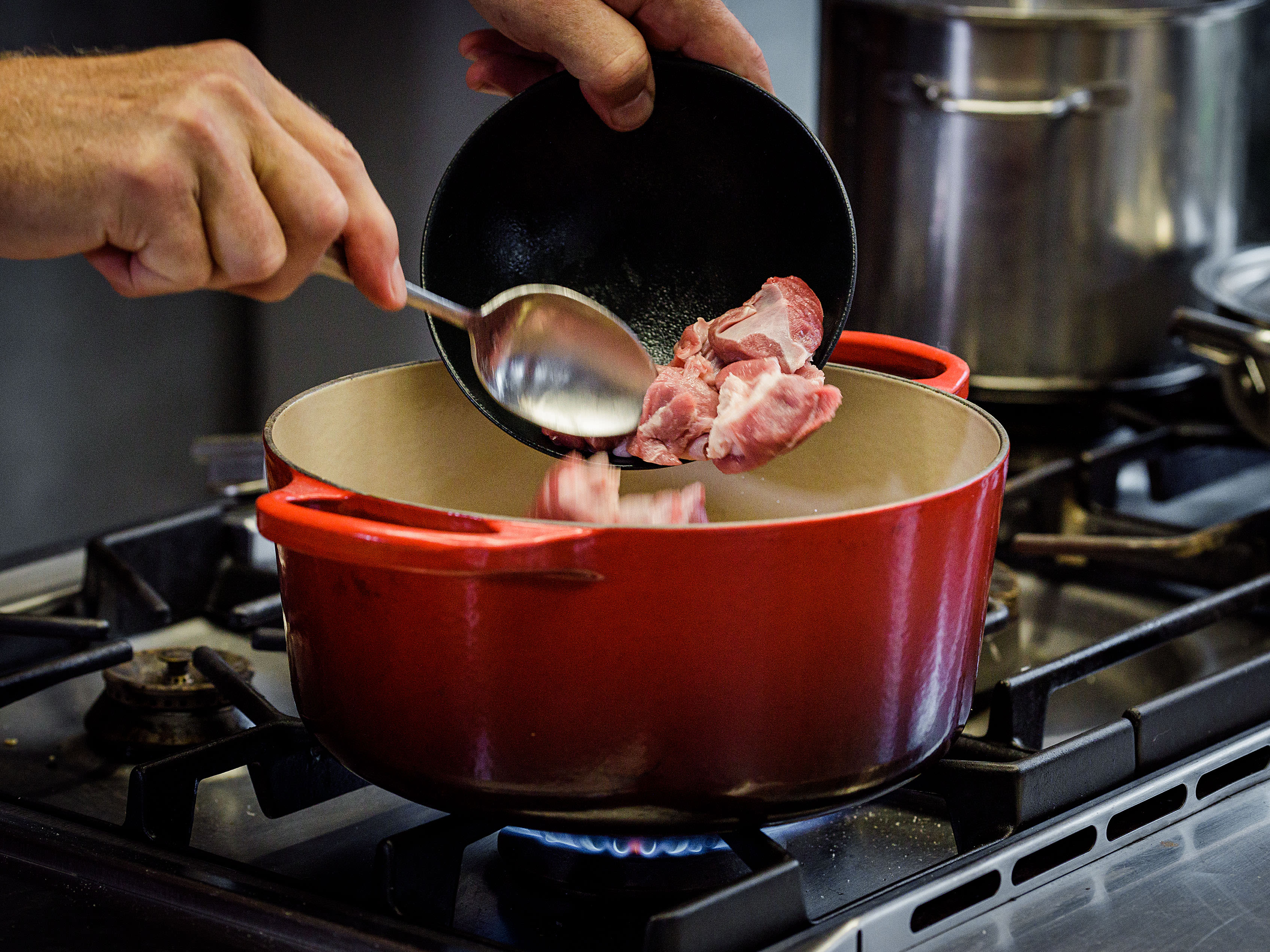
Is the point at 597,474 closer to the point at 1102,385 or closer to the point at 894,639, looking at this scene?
the point at 894,639

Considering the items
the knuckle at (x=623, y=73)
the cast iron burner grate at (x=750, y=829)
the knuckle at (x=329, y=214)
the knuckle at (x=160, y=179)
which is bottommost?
the cast iron burner grate at (x=750, y=829)

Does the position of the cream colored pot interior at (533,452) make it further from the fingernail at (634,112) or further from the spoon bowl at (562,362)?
the fingernail at (634,112)

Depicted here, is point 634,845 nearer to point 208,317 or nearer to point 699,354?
point 699,354

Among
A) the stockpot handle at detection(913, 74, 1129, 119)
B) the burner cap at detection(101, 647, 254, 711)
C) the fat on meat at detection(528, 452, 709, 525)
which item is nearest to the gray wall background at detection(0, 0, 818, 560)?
the stockpot handle at detection(913, 74, 1129, 119)

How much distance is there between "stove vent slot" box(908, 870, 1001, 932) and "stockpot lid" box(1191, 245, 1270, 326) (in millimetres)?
562

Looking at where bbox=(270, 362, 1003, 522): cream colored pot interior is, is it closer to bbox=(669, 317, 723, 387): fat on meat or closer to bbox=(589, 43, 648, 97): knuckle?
bbox=(669, 317, 723, 387): fat on meat

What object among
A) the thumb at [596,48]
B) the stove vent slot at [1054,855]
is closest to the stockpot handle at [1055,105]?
the thumb at [596,48]

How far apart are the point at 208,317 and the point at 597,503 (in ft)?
4.18

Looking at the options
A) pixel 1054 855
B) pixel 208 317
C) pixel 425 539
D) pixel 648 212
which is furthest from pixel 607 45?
pixel 208 317

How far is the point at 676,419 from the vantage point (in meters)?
0.76

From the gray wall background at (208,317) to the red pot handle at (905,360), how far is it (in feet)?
3.20

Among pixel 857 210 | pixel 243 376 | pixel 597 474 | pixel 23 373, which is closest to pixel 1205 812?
pixel 597 474

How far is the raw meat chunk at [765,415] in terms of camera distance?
71cm

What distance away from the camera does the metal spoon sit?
2.51ft
